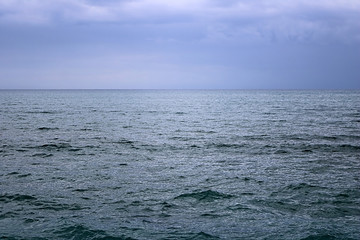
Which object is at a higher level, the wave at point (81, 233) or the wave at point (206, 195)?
the wave at point (81, 233)

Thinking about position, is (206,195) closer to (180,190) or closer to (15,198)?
(180,190)

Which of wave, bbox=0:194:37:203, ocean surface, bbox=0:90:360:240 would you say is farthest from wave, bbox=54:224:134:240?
wave, bbox=0:194:37:203

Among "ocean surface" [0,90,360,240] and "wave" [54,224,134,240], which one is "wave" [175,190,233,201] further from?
"wave" [54,224,134,240]

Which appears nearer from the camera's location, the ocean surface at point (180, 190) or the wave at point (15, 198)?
the ocean surface at point (180, 190)

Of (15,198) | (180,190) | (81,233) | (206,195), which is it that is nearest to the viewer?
(81,233)

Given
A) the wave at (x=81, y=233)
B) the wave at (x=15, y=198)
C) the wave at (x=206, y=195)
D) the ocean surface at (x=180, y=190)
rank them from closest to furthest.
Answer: the wave at (x=81, y=233), the ocean surface at (x=180, y=190), the wave at (x=15, y=198), the wave at (x=206, y=195)

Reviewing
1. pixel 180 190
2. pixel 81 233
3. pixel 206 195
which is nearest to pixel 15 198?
pixel 81 233

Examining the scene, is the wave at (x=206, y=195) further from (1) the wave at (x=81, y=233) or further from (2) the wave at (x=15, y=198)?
(2) the wave at (x=15, y=198)

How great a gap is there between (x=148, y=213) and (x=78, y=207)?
285 cm

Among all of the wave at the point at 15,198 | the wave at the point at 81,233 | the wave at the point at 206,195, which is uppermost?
the wave at the point at 81,233

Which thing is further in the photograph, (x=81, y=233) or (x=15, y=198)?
(x=15, y=198)

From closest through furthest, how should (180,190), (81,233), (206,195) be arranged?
(81,233)
(206,195)
(180,190)

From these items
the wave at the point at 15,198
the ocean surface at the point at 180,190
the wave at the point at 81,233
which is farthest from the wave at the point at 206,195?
the wave at the point at 15,198

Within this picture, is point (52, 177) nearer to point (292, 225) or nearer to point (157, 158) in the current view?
point (157, 158)
